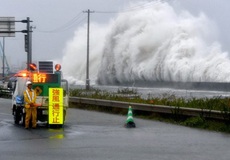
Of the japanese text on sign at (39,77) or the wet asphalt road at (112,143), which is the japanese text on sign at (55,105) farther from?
the japanese text on sign at (39,77)

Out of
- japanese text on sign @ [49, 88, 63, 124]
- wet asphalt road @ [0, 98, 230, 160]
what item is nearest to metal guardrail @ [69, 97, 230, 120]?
wet asphalt road @ [0, 98, 230, 160]

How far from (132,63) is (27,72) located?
195ft

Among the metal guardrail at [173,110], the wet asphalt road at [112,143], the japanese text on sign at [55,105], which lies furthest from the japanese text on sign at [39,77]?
the metal guardrail at [173,110]

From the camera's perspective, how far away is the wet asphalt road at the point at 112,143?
12453 millimetres

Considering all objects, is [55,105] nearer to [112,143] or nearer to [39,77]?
[39,77]

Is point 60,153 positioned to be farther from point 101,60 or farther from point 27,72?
point 101,60

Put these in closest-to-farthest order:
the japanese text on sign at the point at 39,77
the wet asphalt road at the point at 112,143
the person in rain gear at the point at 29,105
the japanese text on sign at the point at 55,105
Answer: the wet asphalt road at the point at 112,143 < the person in rain gear at the point at 29,105 < the japanese text on sign at the point at 55,105 < the japanese text on sign at the point at 39,77

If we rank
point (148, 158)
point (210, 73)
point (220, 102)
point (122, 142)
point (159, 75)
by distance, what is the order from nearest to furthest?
point (148, 158), point (122, 142), point (220, 102), point (210, 73), point (159, 75)

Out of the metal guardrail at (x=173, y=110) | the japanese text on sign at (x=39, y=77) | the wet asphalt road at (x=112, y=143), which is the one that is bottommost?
the wet asphalt road at (x=112, y=143)

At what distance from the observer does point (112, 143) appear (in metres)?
14.9

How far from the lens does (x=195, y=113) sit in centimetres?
2148

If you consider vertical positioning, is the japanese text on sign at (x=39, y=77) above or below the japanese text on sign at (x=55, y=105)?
above

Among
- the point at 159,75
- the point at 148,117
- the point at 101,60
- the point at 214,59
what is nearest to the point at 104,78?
the point at 101,60

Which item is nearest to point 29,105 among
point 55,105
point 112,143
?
point 55,105
